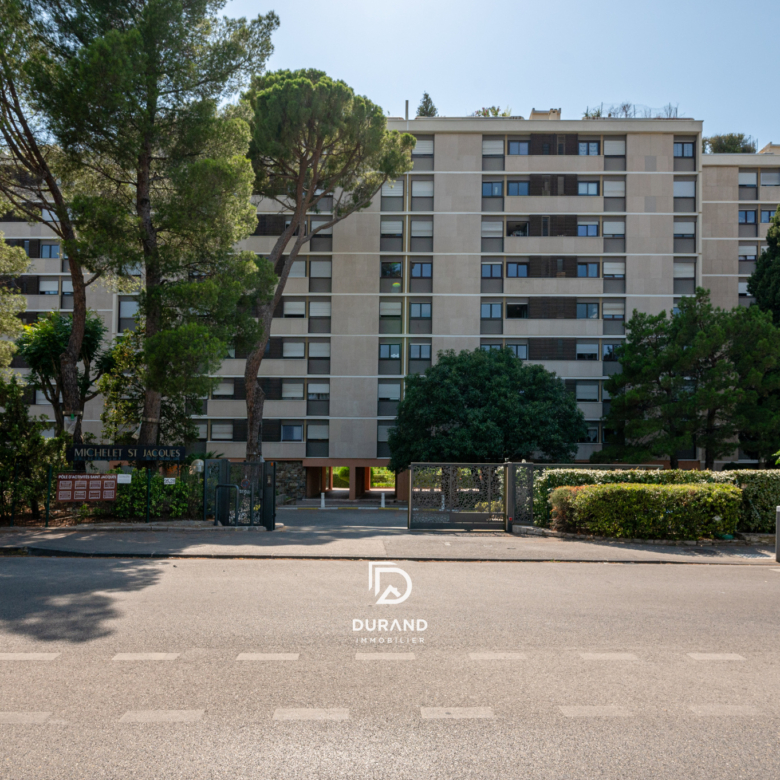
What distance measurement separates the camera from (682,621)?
711 cm

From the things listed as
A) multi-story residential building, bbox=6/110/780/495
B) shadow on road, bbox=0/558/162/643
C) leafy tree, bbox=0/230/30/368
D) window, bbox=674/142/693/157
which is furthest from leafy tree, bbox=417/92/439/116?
shadow on road, bbox=0/558/162/643

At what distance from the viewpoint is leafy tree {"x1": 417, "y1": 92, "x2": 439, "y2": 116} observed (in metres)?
42.1

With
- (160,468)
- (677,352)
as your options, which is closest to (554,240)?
(677,352)

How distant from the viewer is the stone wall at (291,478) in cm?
3706

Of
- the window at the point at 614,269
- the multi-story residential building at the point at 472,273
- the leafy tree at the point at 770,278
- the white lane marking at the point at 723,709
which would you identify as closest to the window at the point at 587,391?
the multi-story residential building at the point at 472,273

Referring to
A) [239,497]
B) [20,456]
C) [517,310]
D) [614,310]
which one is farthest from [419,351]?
[20,456]

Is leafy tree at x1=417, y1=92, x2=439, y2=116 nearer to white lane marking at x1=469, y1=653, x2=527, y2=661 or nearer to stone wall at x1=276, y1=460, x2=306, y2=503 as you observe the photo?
stone wall at x1=276, y1=460, x2=306, y2=503

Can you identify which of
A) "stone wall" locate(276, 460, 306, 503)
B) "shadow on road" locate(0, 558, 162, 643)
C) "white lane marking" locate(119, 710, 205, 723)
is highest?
"white lane marking" locate(119, 710, 205, 723)

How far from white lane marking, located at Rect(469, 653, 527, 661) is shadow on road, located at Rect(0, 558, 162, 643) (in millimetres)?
3367

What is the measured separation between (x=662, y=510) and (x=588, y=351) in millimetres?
24638

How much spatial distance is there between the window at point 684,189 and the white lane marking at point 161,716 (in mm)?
40161

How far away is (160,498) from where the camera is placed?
17000 millimetres

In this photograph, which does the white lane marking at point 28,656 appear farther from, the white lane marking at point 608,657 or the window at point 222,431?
the window at point 222,431

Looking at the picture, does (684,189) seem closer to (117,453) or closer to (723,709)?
(117,453)
